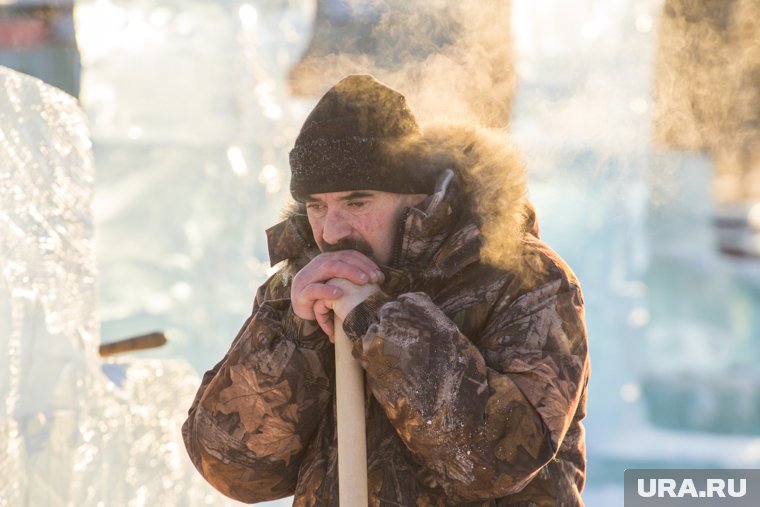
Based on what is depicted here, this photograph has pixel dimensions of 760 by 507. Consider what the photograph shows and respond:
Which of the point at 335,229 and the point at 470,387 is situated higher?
the point at 335,229

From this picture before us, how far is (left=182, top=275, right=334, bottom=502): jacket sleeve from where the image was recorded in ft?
5.35

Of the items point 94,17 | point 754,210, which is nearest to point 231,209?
point 94,17

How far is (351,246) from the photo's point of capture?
1604 mm

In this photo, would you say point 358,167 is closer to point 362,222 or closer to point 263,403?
point 362,222

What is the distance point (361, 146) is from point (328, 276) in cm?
21

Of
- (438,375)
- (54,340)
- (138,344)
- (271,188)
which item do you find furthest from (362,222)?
(271,188)

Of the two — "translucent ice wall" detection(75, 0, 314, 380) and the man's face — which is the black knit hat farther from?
"translucent ice wall" detection(75, 0, 314, 380)

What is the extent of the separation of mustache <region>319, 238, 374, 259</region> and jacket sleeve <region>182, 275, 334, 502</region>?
0.13 m

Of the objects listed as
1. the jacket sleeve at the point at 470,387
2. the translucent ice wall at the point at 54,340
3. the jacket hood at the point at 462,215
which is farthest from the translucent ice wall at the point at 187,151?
the jacket sleeve at the point at 470,387

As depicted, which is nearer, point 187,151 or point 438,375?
point 438,375

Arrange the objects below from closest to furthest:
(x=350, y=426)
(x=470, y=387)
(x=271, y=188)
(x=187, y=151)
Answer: (x=470, y=387) → (x=350, y=426) → (x=271, y=188) → (x=187, y=151)

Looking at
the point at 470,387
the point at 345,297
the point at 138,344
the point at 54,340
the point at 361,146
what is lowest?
the point at 138,344

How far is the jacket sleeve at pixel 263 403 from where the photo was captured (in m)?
1.63

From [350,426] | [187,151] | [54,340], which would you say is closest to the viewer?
[350,426]
